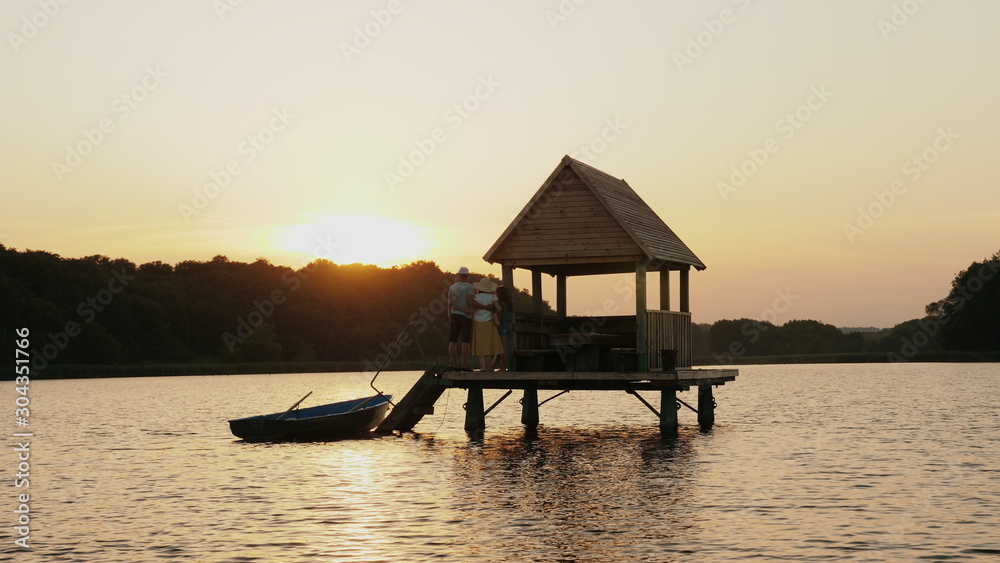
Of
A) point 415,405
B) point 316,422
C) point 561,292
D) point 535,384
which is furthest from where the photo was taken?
point 561,292

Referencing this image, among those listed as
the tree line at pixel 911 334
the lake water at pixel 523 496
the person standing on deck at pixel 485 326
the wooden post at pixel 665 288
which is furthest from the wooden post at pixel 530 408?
the tree line at pixel 911 334

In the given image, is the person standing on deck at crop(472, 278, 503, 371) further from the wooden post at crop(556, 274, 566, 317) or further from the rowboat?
the wooden post at crop(556, 274, 566, 317)

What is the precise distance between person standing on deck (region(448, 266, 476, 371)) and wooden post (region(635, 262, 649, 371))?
4.49 meters

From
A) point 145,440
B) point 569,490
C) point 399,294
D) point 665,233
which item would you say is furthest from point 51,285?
point 569,490

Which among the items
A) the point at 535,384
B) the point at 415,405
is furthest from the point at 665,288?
the point at 415,405

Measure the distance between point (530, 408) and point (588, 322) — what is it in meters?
6.22

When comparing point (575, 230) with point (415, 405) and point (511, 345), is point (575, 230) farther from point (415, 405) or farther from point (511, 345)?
point (415, 405)

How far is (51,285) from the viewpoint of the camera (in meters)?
107

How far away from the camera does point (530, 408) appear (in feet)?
127

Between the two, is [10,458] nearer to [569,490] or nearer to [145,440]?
[145,440]

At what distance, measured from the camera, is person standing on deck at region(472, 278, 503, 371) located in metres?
29.3

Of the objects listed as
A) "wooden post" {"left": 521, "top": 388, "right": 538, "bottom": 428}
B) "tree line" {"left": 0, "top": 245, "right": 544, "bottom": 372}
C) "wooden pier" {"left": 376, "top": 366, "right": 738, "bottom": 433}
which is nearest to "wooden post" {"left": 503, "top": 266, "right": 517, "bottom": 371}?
"wooden pier" {"left": 376, "top": 366, "right": 738, "bottom": 433}

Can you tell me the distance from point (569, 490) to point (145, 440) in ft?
65.0

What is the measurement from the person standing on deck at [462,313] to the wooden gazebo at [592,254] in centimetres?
139
